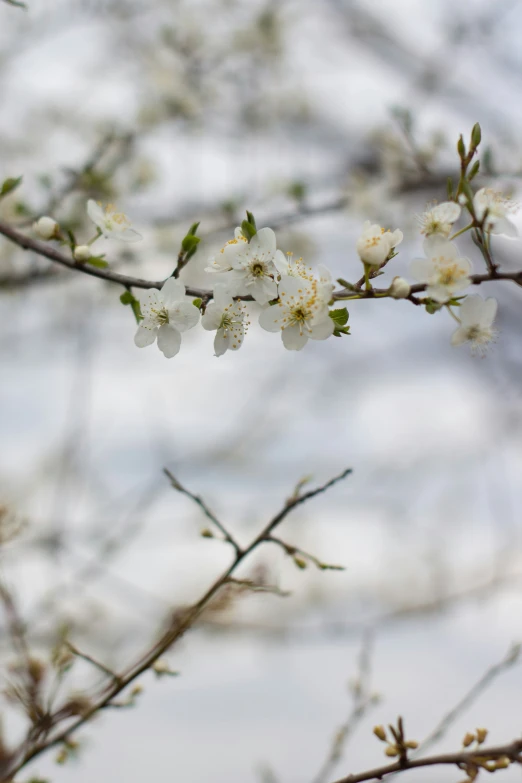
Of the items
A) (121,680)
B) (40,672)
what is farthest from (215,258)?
(40,672)

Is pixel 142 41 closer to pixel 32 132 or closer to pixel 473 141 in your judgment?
pixel 32 132

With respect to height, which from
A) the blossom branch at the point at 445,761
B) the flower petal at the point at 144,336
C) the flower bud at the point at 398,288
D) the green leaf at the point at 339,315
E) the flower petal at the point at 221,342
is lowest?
the blossom branch at the point at 445,761

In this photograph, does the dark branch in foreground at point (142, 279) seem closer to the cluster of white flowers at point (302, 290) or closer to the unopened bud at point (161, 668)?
the cluster of white flowers at point (302, 290)

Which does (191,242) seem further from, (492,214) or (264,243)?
(492,214)

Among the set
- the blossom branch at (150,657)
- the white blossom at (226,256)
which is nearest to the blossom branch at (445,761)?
the blossom branch at (150,657)

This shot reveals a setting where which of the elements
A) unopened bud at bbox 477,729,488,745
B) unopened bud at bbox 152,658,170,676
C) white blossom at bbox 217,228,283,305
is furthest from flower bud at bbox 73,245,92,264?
unopened bud at bbox 477,729,488,745
